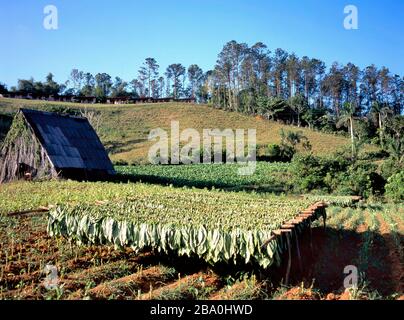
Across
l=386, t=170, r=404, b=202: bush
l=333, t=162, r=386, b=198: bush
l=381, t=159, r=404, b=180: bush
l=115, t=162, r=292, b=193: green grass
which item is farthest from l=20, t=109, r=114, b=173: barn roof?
l=381, t=159, r=404, b=180: bush

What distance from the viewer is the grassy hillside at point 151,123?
183 ft

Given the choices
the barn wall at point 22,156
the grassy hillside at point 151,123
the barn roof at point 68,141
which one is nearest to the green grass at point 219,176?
the barn roof at point 68,141

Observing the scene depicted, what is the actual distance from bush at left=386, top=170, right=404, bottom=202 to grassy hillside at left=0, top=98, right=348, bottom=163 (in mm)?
21950

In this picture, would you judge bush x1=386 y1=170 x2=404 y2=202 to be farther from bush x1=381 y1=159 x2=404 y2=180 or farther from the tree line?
the tree line

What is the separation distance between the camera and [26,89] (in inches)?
3238

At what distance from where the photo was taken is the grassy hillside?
5569cm

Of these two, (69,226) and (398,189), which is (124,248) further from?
(398,189)

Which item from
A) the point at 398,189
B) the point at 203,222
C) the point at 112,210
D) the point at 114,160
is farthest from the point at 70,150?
the point at 114,160

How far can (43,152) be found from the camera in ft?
77.7

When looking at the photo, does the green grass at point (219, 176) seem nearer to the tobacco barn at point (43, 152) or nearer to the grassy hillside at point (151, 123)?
the tobacco barn at point (43, 152)

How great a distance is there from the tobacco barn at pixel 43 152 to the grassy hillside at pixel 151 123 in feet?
77.0

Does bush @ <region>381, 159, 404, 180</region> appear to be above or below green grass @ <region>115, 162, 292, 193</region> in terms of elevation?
above

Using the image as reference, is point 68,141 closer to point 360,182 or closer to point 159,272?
point 159,272

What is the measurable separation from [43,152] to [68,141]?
84.6 inches
